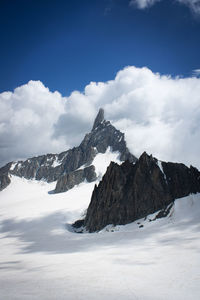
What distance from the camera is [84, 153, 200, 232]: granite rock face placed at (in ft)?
192

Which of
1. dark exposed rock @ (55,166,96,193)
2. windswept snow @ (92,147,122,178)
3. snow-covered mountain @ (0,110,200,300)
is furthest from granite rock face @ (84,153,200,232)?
windswept snow @ (92,147,122,178)

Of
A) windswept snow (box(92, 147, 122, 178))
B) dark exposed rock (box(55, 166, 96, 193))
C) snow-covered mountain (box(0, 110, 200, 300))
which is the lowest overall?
snow-covered mountain (box(0, 110, 200, 300))

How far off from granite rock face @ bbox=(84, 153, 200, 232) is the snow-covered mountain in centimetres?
33

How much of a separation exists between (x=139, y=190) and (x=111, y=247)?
29.8m

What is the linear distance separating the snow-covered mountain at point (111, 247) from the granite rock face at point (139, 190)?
0.33 meters

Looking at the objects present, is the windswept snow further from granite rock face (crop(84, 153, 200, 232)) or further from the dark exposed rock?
granite rock face (crop(84, 153, 200, 232))

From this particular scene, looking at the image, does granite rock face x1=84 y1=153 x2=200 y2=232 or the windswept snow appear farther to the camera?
the windswept snow

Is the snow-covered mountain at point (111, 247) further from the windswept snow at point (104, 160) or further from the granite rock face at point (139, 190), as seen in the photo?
the windswept snow at point (104, 160)

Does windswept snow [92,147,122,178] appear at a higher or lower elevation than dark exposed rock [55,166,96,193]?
higher

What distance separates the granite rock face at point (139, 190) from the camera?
58.5m

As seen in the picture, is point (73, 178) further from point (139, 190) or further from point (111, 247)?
point (111, 247)

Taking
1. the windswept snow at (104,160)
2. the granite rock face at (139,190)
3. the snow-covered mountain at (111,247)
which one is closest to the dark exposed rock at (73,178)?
the windswept snow at (104,160)

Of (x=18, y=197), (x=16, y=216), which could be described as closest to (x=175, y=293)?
(x=16, y=216)

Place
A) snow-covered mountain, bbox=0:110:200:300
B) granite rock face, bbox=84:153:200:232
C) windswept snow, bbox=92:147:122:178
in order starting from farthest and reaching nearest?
windswept snow, bbox=92:147:122:178
granite rock face, bbox=84:153:200:232
snow-covered mountain, bbox=0:110:200:300
